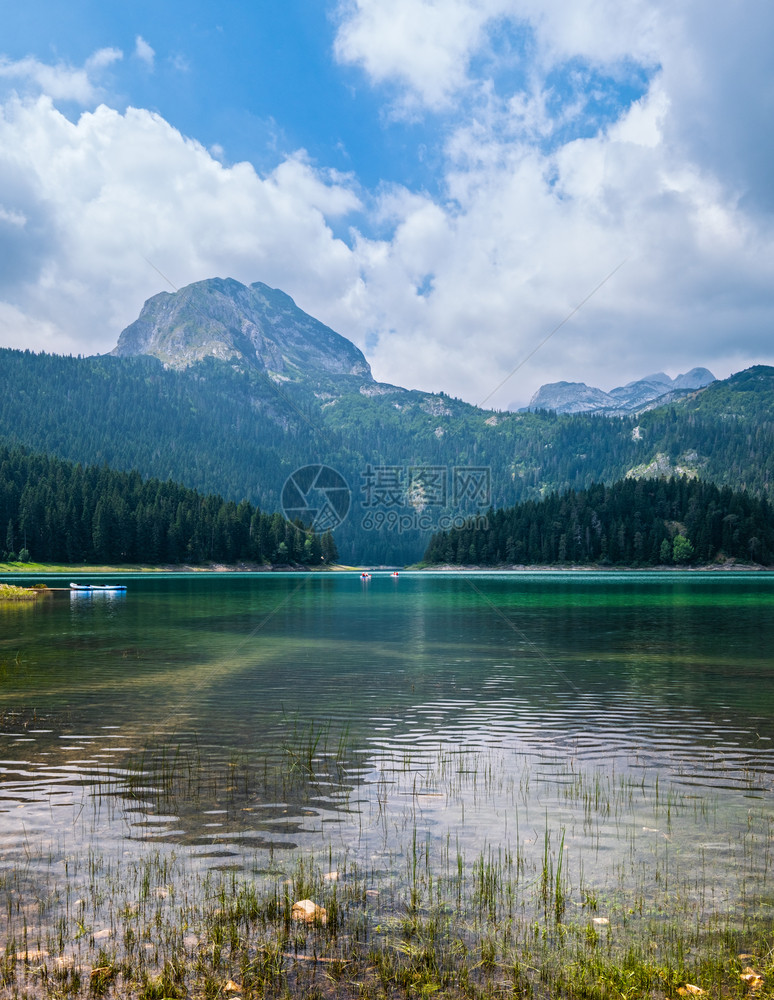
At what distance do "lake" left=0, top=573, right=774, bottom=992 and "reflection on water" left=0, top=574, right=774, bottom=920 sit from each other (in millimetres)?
87

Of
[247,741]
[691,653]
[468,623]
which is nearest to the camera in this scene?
[247,741]

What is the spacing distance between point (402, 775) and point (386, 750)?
2.69 meters

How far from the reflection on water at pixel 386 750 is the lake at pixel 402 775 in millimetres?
87

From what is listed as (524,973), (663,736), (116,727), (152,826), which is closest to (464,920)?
(524,973)

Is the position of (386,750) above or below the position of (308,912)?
below

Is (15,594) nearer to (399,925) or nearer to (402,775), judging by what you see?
(402,775)

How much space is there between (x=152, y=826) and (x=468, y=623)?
174ft

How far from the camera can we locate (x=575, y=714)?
2639 centimetres

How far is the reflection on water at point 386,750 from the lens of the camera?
13828 mm

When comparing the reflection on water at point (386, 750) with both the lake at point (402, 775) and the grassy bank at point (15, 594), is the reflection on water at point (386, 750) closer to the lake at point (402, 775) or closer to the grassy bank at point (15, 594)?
the lake at point (402, 775)

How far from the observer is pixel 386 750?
2100cm

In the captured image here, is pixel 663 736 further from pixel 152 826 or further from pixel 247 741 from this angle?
pixel 152 826

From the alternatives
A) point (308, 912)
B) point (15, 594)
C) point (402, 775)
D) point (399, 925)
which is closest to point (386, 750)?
point (402, 775)

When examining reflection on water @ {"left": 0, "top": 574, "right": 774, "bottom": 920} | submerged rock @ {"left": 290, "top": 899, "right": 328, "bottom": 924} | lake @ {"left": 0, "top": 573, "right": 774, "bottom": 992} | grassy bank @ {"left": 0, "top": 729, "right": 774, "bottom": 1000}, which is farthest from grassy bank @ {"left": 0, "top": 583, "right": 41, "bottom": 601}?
submerged rock @ {"left": 290, "top": 899, "right": 328, "bottom": 924}
